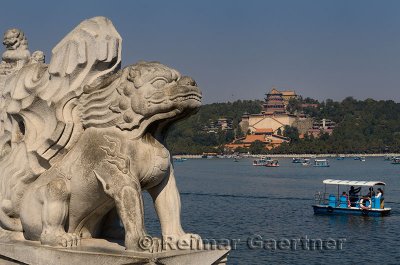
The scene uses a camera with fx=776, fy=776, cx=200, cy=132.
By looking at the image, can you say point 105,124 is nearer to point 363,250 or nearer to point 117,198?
point 117,198

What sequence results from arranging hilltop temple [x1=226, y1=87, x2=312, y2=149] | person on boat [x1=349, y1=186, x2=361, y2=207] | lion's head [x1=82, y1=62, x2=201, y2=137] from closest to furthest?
lion's head [x1=82, y1=62, x2=201, y2=137], person on boat [x1=349, y1=186, x2=361, y2=207], hilltop temple [x1=226, y1=87, x2=312, y2=149]

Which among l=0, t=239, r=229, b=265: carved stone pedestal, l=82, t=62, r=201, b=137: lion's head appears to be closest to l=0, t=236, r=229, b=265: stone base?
l=0, t=239, r=229, b=265: carved stone pedestal

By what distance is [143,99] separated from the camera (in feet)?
15.2

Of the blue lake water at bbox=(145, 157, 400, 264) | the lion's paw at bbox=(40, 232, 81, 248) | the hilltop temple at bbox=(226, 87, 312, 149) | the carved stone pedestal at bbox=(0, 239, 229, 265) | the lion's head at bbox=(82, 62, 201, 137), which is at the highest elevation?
the hilltop temple at bbox=(226, 87, 312, 149)

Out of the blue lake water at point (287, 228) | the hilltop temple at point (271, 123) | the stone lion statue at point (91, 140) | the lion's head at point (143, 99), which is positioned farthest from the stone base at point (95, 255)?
the hilltop temple at point (271, 123)

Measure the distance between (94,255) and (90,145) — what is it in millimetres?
684

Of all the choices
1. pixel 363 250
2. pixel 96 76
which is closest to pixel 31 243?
pixel 96 76

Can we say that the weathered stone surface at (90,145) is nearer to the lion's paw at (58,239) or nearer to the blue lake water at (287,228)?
the lion's paw at (58,239)

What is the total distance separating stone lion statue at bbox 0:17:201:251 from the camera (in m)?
4.65

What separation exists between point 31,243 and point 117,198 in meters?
0.78

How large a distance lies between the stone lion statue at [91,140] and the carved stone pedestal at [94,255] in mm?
105

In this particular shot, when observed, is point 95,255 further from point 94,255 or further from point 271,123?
point 271,123

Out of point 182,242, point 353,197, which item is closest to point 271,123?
point 353,197

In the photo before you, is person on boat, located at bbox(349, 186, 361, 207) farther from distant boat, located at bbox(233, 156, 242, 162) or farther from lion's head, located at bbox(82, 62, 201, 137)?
distant boat, located at bbox(233, 156, 242, 162)
